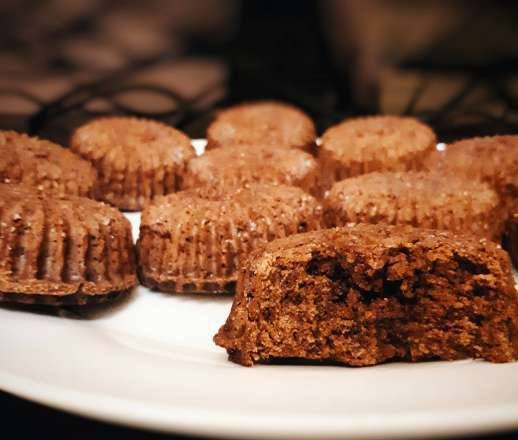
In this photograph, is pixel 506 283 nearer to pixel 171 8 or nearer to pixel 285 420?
pixel 285 420

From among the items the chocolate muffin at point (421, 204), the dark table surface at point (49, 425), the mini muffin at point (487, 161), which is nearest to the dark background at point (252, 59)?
the mini muffin at point (487, 161)

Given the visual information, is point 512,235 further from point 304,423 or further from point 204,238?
point 304,423

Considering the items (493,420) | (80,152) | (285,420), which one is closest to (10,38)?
(80,152)

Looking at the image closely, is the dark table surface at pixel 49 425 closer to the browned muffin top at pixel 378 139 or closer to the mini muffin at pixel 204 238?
the mini muffin at pixel 204 238

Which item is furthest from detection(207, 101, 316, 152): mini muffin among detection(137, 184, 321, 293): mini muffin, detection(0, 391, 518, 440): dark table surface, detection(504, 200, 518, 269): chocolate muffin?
detection(0, 391, 518, 440): dark table surface

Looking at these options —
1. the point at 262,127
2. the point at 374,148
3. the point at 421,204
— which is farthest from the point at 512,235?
the point at 262,127
